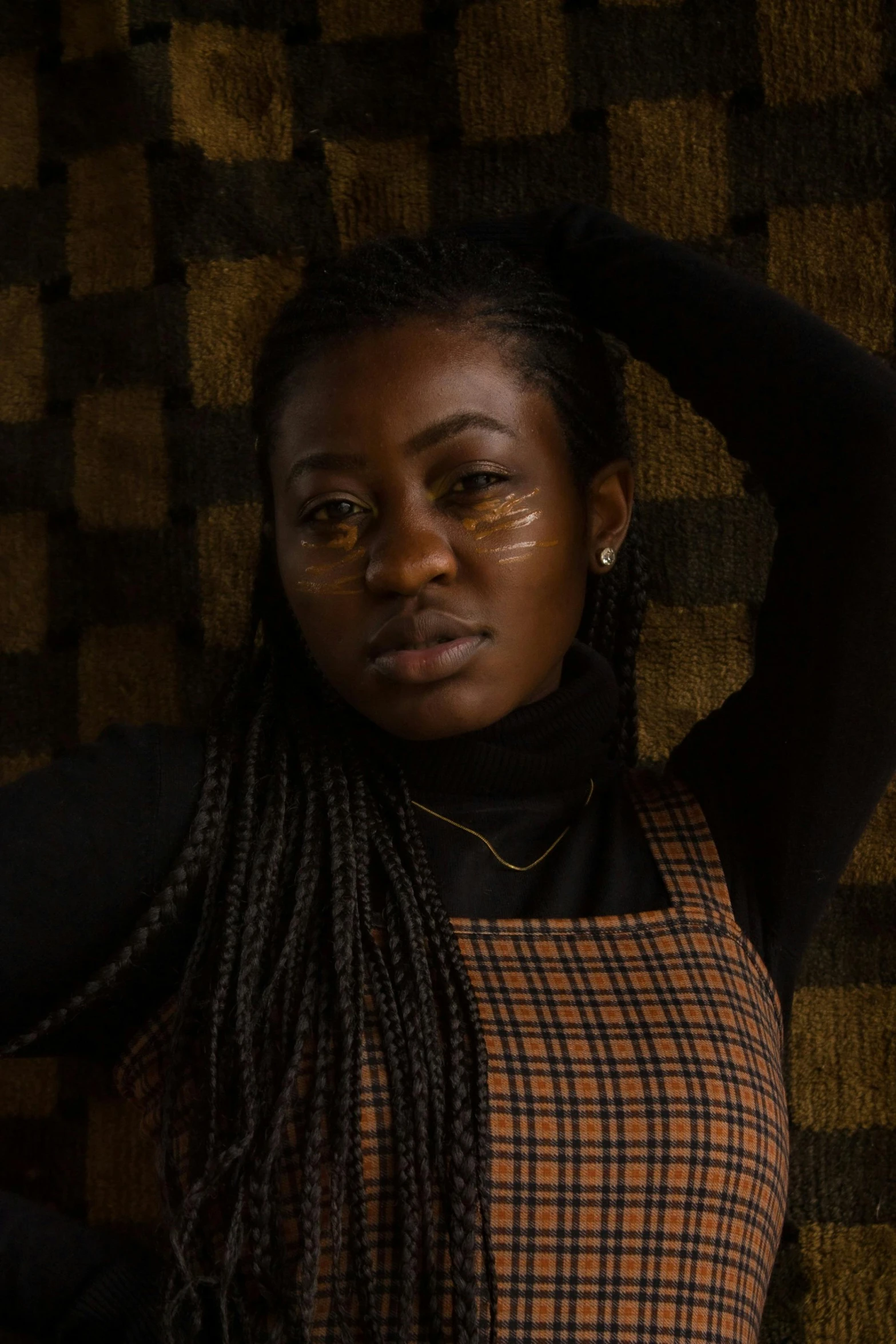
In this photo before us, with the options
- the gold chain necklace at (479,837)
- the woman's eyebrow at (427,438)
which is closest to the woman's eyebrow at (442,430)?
the woman's eyebrow at (427,438)

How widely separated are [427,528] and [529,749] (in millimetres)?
212

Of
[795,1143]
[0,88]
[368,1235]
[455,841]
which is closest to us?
[368,1235]

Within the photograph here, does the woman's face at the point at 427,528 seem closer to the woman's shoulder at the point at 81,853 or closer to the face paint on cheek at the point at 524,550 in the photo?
the face paint on cheek at the point at 524,550

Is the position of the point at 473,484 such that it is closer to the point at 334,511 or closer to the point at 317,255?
the point at 334,511

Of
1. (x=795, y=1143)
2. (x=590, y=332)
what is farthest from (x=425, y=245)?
(x=795, y=1143)

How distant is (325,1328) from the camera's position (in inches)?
33.3

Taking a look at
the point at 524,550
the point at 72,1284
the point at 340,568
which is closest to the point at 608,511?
the point at 524,550

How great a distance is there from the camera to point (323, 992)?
882 mm

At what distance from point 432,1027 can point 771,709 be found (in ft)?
1.19

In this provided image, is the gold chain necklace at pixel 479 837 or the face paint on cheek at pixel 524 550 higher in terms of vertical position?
the face paint on cheek at pixel 524 550

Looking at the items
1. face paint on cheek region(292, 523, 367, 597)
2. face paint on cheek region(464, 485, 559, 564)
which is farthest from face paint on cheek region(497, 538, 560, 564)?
face paint on cheek region(292, 523, 367, 597)

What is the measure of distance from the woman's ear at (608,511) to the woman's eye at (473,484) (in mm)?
120

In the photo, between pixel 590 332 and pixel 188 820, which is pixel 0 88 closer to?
pixel 590 332

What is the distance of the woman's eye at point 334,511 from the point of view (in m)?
0.94
